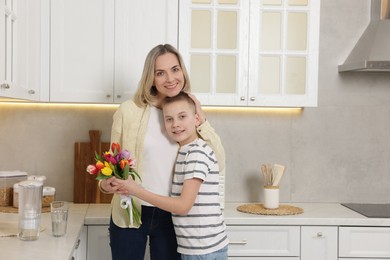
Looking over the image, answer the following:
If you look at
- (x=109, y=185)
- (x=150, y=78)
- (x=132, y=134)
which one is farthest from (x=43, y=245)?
(x=150, y=78)

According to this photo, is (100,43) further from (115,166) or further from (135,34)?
(115,166)

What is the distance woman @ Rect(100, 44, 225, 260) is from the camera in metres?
2.91

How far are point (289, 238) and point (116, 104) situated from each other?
123 cm

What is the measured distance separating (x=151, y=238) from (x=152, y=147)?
1.33 ft

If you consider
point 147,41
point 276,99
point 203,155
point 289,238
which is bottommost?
point 289,238

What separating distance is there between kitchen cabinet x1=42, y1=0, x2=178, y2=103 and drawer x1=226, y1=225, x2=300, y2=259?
969 mm

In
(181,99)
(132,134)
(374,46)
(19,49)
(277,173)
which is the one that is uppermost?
(374,46)

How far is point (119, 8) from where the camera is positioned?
3.61 m

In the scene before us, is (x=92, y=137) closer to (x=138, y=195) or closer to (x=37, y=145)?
(x=37, y=145)

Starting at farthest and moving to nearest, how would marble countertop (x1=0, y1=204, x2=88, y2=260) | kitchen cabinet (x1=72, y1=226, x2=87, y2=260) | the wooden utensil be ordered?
the wooden utensil, kitchen cabinet (x1=72, y1=226, x2=87, y2=260), marble countertop (x1=0, y1=204, x2=88, y2=260)

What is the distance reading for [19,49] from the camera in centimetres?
307

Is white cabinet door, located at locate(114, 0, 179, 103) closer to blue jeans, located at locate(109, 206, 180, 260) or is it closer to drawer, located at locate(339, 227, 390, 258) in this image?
blue jeans, located at locate(109, 206, 180, 260)

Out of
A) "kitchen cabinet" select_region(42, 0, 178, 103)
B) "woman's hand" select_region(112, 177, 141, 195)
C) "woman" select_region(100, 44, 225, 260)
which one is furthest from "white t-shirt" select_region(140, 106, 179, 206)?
"kitchen cabinet" select_region(42, 0, 178, 103)

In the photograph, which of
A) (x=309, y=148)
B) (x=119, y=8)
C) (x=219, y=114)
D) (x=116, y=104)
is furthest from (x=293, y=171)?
(x=119, y=8)
